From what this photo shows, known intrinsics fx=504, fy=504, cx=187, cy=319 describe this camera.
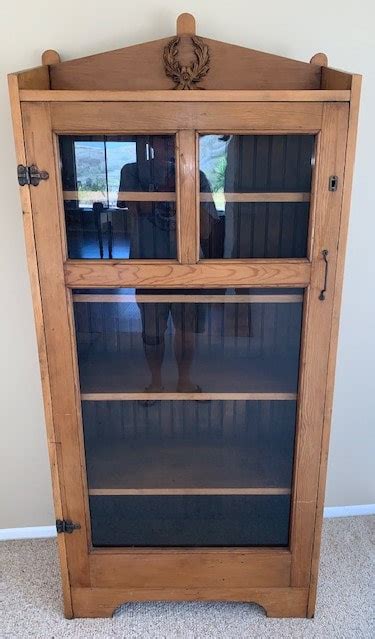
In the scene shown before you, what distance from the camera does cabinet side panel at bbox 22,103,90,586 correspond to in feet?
3.77

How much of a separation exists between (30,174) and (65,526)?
3.19ft

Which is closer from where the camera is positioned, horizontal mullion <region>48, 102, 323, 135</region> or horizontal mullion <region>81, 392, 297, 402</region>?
horizontal mullion <region>48, 102, 323, 135</region>

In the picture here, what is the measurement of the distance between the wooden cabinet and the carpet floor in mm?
64

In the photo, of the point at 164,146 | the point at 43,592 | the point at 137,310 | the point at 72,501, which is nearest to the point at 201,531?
the point at 72,501

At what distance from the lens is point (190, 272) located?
125cm

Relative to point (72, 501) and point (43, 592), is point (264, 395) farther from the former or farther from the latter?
point (43, 592)

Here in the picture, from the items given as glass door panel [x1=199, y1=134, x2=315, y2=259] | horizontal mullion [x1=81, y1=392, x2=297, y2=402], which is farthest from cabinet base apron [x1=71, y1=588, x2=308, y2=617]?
glass door panel [x1=199, y1=134, x2=315, y2=259]

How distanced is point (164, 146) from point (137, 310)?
0.43 meters

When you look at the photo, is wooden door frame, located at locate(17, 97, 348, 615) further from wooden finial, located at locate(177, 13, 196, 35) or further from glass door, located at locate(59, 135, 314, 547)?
wooden finial, located at locate(177, 13, 196, 35)

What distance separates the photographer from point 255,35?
1452 mm

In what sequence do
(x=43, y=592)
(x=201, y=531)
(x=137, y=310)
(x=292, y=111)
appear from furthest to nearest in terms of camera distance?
1. (x=43, y=592)
2. (x=201, y=531)
3. (x=137, y=310)
4. (x=292, y=111)

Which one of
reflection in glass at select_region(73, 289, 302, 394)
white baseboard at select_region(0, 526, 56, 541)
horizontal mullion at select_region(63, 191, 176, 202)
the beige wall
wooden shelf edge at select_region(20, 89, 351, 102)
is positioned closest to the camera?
wooden shelf edge at select_region(20, 89, 351, 102)

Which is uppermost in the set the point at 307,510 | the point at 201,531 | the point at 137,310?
the point at 137,310

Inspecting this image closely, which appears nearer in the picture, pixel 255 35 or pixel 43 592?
pixel 255 35
